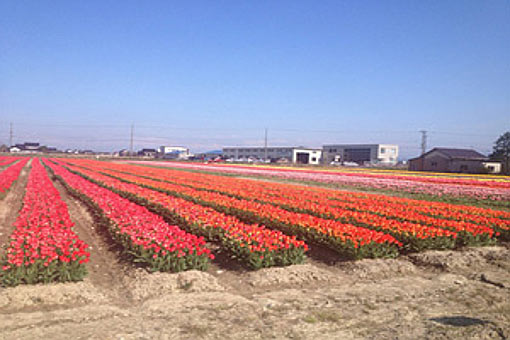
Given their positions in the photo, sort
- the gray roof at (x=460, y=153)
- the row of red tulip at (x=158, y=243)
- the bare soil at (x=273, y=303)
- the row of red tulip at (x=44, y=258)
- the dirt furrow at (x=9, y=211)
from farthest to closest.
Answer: the gray roof at (x=460, y=153), the dirt furrow at (x=9, y=211), the row of red tulip at (x=158, y=243), the row of red tulip at (x=44, y=258), the bare soil at (x=273, y=303)

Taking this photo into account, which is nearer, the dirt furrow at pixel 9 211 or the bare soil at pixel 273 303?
the bare soil at pixel 273 303

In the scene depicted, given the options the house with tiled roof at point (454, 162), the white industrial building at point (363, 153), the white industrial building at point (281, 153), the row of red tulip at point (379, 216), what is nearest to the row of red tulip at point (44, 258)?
the row of red tulip at point (379, 216)

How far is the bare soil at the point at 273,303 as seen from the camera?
493 cm

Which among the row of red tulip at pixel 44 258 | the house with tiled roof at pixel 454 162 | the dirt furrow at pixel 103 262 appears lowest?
the dirt furrow at pixel 103 262

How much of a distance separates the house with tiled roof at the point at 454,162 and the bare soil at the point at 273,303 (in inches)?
2114

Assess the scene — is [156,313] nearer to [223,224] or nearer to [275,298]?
[275,298]

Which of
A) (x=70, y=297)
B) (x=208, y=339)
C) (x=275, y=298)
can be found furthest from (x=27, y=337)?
(x=275, y=298)

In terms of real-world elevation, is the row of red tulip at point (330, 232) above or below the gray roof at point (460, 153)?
below

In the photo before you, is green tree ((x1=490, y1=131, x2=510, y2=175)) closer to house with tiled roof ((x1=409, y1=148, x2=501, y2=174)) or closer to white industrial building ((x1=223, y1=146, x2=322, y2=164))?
house with tiled roof ((x1=409, y1=148, x2=501, y2=174))

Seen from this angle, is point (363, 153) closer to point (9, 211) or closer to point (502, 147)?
point (502, 147)

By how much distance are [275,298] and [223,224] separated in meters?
3.75

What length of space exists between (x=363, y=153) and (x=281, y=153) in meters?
25.3

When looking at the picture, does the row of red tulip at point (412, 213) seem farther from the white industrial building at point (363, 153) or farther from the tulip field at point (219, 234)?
the white industrial building at point (363, 153)

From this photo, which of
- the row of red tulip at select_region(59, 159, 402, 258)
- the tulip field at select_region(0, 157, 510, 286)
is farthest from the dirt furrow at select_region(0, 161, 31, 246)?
the row of red tulip at select_region(59, 159, 402, 258)
